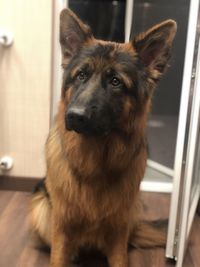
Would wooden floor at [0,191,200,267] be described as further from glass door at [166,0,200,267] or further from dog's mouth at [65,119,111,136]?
dog's mouth at [65,119,111,136]

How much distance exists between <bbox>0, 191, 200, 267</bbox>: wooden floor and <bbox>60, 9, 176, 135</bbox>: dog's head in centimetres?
82

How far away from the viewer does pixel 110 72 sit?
155cm

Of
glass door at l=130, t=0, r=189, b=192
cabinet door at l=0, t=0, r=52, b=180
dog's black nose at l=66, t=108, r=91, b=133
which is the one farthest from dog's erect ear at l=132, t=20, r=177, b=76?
glass door at l=130, t=0, r=189, b=192

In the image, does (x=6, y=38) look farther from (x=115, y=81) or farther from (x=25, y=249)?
(x=25, y=249)

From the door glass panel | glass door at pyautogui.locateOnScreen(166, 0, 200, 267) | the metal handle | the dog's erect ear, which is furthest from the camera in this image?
the door glass panel

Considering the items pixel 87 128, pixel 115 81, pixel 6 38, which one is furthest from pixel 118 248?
pixel 6 38

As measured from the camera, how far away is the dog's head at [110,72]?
1.50 meters

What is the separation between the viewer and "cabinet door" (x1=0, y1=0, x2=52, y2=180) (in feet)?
7.80

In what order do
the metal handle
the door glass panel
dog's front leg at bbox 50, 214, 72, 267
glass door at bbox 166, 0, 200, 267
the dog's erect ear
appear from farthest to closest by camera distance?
the door glass panel < the metal handle < dog's front leg at bbox 50, 214, 72, 267 < glass door at bbox 166, 0, 200, 267 < the dog's erect ear

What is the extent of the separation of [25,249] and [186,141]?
1.01 m

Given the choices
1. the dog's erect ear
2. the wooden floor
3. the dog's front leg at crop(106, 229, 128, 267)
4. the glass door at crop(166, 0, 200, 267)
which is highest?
the dog's erect ear

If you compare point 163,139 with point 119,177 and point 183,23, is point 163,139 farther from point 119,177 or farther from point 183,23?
point 119,177

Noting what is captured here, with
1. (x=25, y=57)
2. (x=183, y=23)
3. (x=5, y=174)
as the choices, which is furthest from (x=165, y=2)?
(x=5, y=174)

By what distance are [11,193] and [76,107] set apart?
4.66ft
